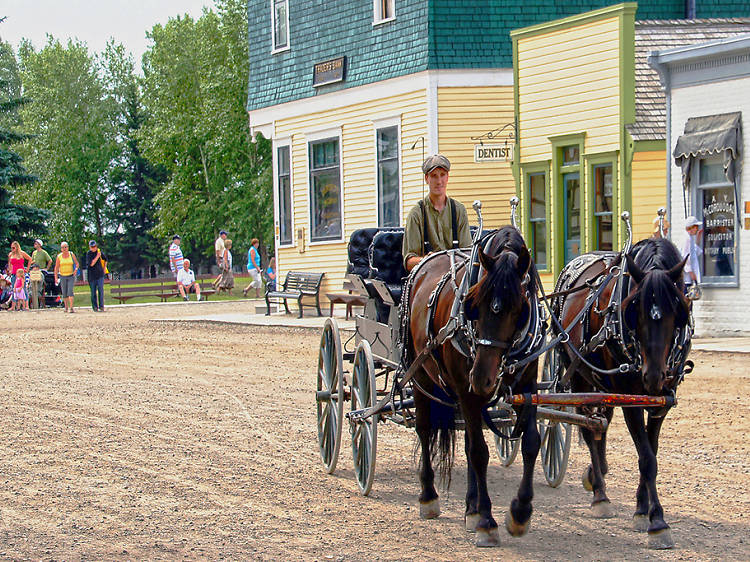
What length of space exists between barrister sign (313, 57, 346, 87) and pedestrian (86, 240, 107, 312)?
7.53 meters

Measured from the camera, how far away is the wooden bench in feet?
89.9

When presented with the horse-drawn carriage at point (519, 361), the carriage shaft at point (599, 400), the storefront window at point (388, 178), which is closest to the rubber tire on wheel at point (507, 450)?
the horse-drawn carriage at point (519, 361)

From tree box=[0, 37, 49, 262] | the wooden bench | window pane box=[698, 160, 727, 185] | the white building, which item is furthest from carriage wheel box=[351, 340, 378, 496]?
tree box=[0, 37, 49, 262]

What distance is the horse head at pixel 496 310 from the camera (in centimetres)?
649

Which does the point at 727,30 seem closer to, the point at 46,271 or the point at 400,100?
the point at 400,100

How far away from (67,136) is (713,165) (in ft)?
197

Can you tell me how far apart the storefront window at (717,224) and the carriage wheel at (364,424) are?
11392 millimetres

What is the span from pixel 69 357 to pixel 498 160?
31.2 feet

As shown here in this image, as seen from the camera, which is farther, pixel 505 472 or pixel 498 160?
pixel 498 160

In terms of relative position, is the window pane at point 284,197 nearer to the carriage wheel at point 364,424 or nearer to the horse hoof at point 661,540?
the carriage wheel at point 364,424

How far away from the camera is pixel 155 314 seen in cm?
3262

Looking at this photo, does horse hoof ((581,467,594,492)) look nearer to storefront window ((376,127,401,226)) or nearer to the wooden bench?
storefront window ((376,127,401,226))

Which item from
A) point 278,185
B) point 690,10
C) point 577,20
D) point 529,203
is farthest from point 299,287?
point 690,10

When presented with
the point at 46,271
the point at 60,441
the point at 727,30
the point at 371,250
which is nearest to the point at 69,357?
the point at 60,441
